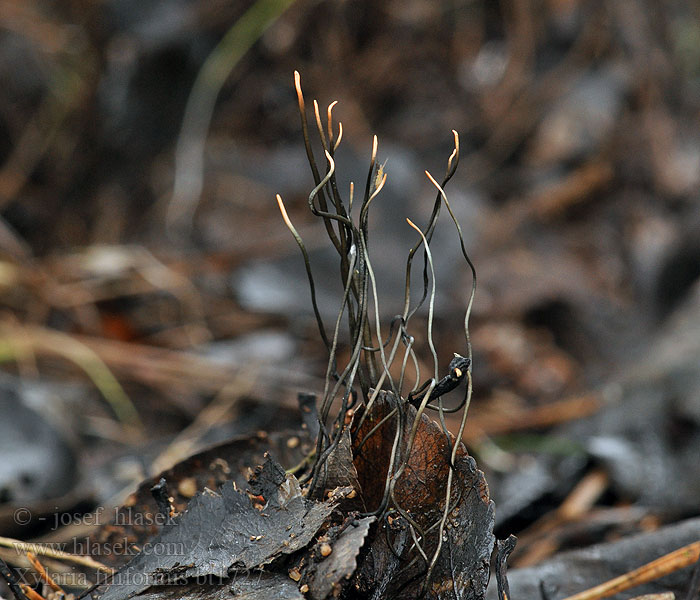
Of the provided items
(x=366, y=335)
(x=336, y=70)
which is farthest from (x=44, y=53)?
(x=366, y=335)

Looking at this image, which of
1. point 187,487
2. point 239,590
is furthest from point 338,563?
point 187,487

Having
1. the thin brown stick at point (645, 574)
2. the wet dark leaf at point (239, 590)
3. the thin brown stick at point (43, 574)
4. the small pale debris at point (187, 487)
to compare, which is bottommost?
the thin brown stick at point (645, 574)

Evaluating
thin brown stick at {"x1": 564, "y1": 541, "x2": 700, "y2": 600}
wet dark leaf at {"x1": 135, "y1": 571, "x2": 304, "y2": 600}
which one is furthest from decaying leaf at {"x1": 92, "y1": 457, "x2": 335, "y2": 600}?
thin brown stick at {"x1": 564, "y1": 541, "x2": 700, "y2": 600}

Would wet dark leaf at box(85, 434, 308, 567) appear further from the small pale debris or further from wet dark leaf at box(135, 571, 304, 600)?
wet dark leaf at box(135, 571, 304, 600)

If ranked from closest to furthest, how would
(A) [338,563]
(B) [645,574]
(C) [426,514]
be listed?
(A) [338,563] → (C) [426,514] → (B) [645,574]

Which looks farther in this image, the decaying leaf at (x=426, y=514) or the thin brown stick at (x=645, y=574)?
the thin brown stick at (x=645, y=574)

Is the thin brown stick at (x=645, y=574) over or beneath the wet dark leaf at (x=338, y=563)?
beneath

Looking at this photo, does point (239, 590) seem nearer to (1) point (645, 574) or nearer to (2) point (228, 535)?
(2) point (228, 535)

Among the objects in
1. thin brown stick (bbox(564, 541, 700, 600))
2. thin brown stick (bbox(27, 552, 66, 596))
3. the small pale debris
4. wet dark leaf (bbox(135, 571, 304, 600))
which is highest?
the small pale debris

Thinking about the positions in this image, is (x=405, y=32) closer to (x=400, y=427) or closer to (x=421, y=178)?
(x=421, y=178)

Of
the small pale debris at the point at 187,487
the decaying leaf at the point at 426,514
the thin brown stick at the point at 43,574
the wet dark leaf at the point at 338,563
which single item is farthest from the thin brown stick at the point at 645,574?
the thin brown stick at the point at 43,574

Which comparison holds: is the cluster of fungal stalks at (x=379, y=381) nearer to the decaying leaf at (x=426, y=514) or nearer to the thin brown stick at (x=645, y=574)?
the decaying leaf at (x=426, y=514)

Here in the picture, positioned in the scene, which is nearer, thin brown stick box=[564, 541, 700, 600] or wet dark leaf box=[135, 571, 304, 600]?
wet dark leaf box=[135, 571, 304, 600]
